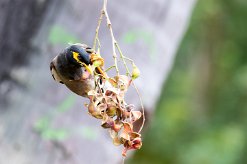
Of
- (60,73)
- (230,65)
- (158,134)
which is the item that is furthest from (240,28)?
(60,73)

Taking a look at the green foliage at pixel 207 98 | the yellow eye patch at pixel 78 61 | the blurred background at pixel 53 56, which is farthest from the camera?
the green foliage at pixel 207 98

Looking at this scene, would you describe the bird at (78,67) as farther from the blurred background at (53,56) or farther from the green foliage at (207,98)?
the green foliage at (207,98)

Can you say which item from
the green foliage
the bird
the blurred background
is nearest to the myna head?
the bird

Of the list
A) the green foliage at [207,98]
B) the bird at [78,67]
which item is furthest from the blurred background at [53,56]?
the green foliage at [207,98]

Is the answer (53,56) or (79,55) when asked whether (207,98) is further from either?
(79,55)

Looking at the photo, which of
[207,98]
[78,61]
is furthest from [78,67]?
[207,98]

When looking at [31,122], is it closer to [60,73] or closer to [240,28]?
[60,73]

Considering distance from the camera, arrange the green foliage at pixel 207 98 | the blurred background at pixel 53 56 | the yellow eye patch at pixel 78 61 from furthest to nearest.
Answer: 1. the green foliage at pixel 207 98
2. the blurred background at pixel 53 56
3. the yellow eye patch at pixel 78 61
